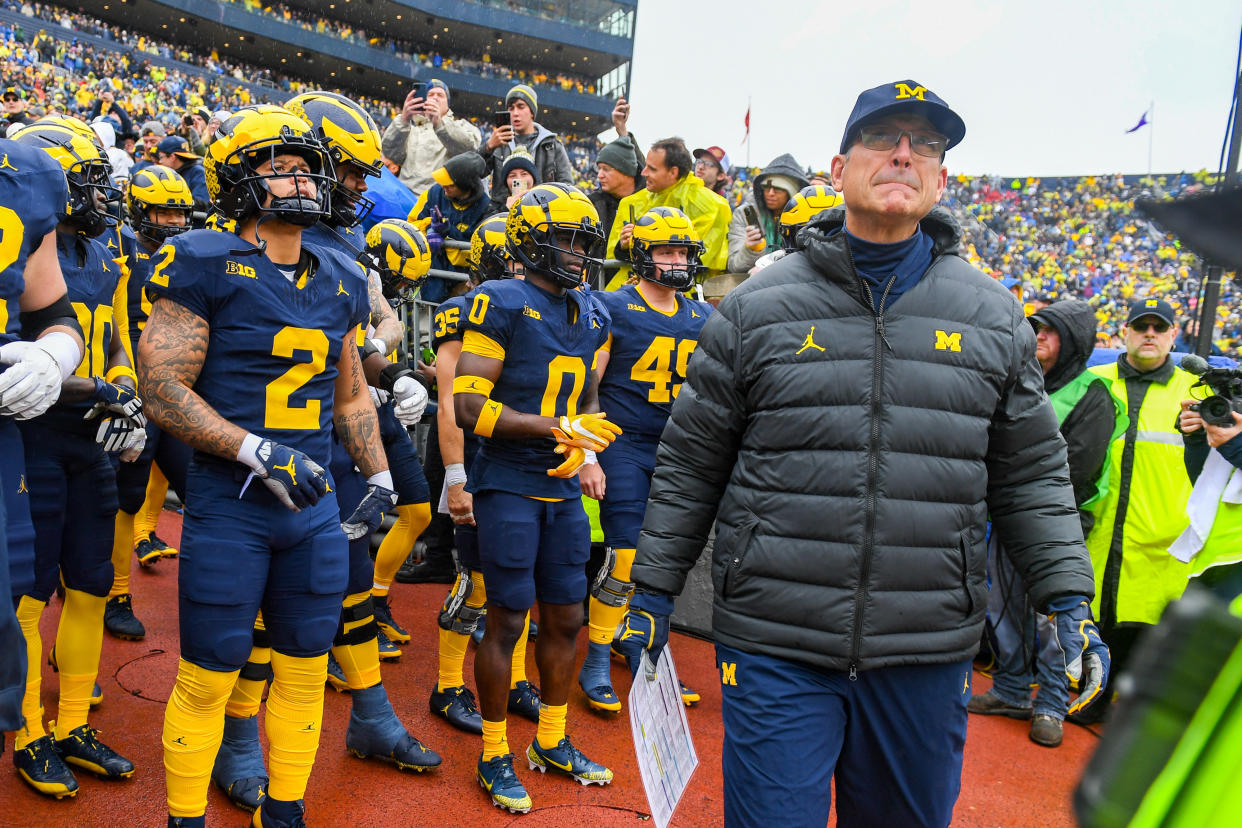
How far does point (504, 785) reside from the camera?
144 inches

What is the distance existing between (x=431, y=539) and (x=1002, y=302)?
5.14 meters

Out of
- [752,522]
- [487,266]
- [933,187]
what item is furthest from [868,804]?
[487,266]

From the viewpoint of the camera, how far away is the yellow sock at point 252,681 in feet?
11.3

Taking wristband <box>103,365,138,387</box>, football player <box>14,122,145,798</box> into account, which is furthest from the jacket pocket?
wristband <box>103,365,138,387</box>

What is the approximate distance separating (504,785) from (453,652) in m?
0.89

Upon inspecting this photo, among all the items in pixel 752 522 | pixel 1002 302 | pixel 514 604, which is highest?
pixel 1002 302

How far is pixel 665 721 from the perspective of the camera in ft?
8.29

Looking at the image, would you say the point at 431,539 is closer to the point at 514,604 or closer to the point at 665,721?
the point at 514,604

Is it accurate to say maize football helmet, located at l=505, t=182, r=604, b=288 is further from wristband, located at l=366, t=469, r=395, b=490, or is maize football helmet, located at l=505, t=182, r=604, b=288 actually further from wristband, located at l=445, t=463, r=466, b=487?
wristband, located at l=366, t=469, r=395, b=490

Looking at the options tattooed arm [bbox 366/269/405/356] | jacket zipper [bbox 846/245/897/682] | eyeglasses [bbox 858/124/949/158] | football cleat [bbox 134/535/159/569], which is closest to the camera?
jacket zipper [bbox 846/245/897/682]

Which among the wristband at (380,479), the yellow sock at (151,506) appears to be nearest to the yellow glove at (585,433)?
the wristband at (380,479)

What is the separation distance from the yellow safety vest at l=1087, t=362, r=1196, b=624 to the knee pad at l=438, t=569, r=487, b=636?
381 centimetres

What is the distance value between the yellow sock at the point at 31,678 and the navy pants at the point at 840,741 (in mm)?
2816

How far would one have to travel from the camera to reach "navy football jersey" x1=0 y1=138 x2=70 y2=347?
8.11ft
